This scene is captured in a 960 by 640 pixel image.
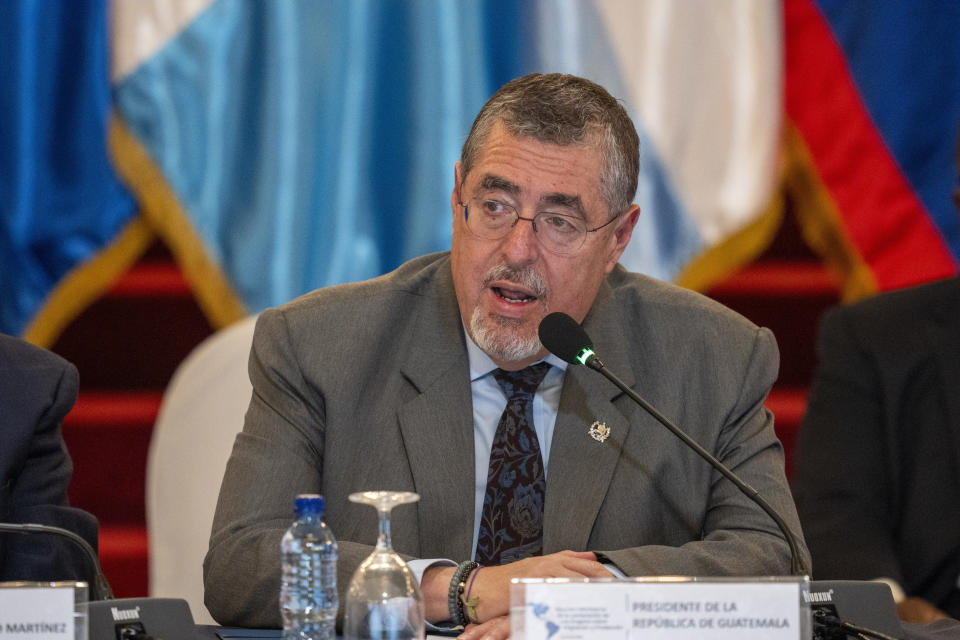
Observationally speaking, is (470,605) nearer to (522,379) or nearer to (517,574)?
(517,574)

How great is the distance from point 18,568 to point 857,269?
8.85ft

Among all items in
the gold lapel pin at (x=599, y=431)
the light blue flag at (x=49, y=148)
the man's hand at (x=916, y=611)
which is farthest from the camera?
the light blue flag at (x=49, y=148)

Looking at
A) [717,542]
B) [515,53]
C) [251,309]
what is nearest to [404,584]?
[717,542]

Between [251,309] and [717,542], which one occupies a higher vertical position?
[251,309]

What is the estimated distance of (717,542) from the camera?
6.60 ft

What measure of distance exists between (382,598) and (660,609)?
0.33 metres

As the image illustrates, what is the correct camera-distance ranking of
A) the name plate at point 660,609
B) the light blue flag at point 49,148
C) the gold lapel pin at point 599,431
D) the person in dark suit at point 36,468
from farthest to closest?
1. the light blue flag at point 49,148
2. the gold lapel pin at point 599,431
3. the person in dark suit at point 36,468
4. the name plate at point 660,609

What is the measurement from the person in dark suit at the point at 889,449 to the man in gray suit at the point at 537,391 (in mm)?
475

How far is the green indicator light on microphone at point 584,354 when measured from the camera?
1849 mm

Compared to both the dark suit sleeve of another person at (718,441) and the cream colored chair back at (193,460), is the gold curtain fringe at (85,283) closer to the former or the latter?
the cream colored chair back at (193,460)

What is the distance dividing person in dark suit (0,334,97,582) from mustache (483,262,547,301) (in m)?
0.83

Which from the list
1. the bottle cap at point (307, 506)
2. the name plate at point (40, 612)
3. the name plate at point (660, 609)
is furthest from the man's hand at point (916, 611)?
the name plate at point (40, 612)

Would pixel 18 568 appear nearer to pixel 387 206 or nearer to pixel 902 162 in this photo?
pixel 387 206

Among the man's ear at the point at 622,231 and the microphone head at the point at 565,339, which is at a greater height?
the man's ear at the point at 622,231
